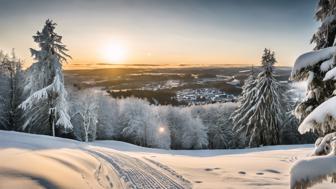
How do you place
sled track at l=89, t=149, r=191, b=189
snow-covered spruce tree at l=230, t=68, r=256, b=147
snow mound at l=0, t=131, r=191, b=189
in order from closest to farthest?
snow mound at l=0, t=131, r=191, b=189
sled track at l=89, t=149, r=191, b=189
snow-covered spruce tree at l=230, t=68, r=256, b=147

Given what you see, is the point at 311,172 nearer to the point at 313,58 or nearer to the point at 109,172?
the point at 313,58

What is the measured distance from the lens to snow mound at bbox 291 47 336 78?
20.2ft

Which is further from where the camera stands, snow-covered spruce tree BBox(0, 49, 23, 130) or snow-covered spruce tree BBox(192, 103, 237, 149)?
snow-covered spruce tree BBox(192, 103, 237, 149)

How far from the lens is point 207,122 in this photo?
71.4 metres

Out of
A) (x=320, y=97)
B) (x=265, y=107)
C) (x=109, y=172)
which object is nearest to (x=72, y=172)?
(x=109, y=172)

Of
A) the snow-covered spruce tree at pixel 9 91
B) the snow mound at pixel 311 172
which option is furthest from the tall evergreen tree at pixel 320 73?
the snow-covered spruce tree at pixel 9 91

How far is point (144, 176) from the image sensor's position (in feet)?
40.5

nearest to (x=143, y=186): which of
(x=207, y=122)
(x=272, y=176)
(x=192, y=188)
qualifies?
(x=192, y=188)

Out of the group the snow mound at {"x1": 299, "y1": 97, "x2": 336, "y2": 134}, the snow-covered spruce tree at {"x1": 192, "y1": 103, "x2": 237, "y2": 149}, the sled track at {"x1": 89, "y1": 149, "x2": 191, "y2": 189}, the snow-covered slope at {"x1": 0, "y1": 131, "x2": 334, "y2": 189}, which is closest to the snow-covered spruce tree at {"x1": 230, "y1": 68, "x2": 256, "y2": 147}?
the snow-covered spruce tree at {"x1": 192, "y1": 103, "x2": 237, "y2": 149}

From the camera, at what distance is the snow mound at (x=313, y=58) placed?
614 cm

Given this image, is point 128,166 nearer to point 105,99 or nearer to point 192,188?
point 192,188

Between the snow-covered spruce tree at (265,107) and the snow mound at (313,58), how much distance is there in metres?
27.2

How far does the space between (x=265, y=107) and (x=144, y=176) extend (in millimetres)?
23800

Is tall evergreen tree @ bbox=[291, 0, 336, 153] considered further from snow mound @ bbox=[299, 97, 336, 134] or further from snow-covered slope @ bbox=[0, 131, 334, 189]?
snow-covered slope @ bbox=[0, 131, 334, 189]
